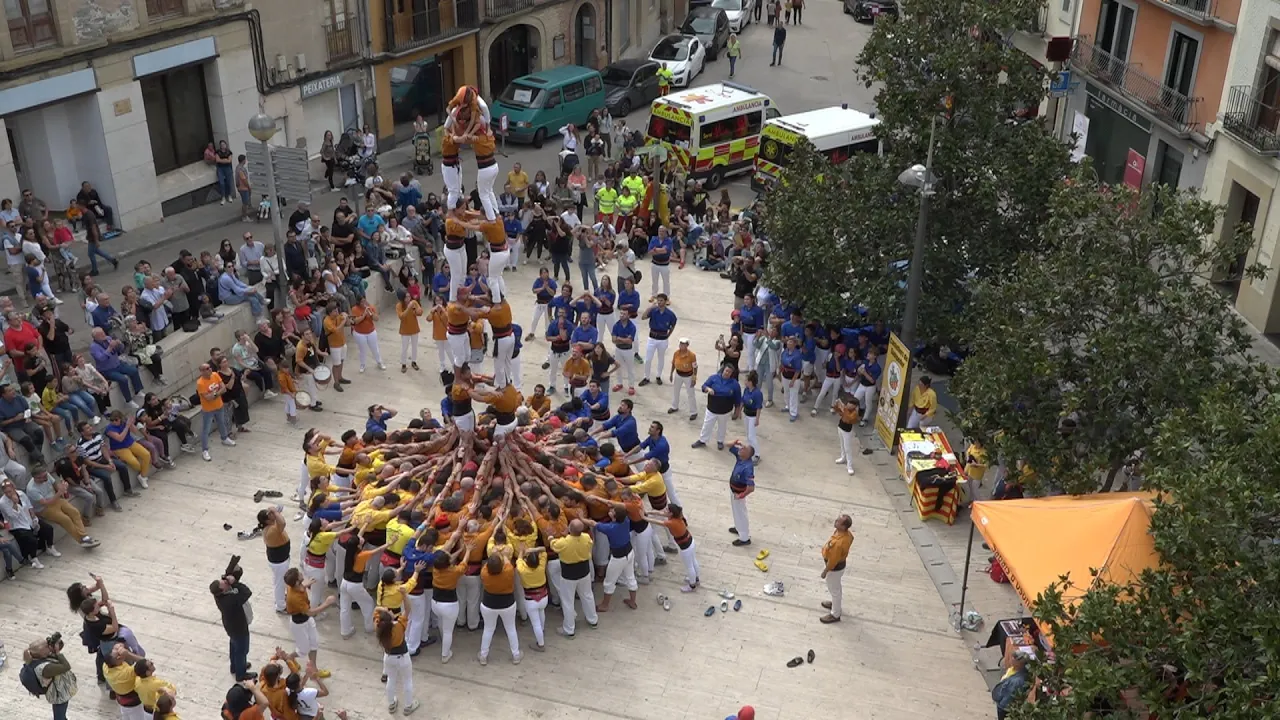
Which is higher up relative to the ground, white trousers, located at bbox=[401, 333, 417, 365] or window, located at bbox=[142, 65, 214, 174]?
window, located at bbox=[142, 65, 214, 174]

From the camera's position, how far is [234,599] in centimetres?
1278

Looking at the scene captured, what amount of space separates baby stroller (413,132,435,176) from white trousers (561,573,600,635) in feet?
59.7

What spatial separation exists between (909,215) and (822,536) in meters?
5.35

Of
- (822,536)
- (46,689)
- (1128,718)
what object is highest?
(1128,718)

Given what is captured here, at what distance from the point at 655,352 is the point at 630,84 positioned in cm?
1789

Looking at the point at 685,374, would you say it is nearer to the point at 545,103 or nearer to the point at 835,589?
the point at 835,589

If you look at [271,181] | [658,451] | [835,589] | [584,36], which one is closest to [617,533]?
[658,451]

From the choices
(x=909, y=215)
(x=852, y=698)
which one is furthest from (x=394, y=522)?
(x=909, y=215)

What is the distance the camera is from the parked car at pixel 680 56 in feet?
124

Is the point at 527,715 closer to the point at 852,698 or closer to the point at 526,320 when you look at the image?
the point at 852,698

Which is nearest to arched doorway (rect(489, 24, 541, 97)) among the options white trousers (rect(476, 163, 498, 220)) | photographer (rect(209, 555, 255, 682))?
white trousers (rect(476, 163, 498, 220))

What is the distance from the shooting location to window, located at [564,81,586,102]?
110 ft

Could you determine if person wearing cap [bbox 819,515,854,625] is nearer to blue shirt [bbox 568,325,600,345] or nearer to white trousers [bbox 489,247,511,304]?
white trousers [bbox 489,247,511,304]

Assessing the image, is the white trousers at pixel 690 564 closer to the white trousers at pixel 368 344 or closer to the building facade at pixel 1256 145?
the white trousers at pixel 368 344
